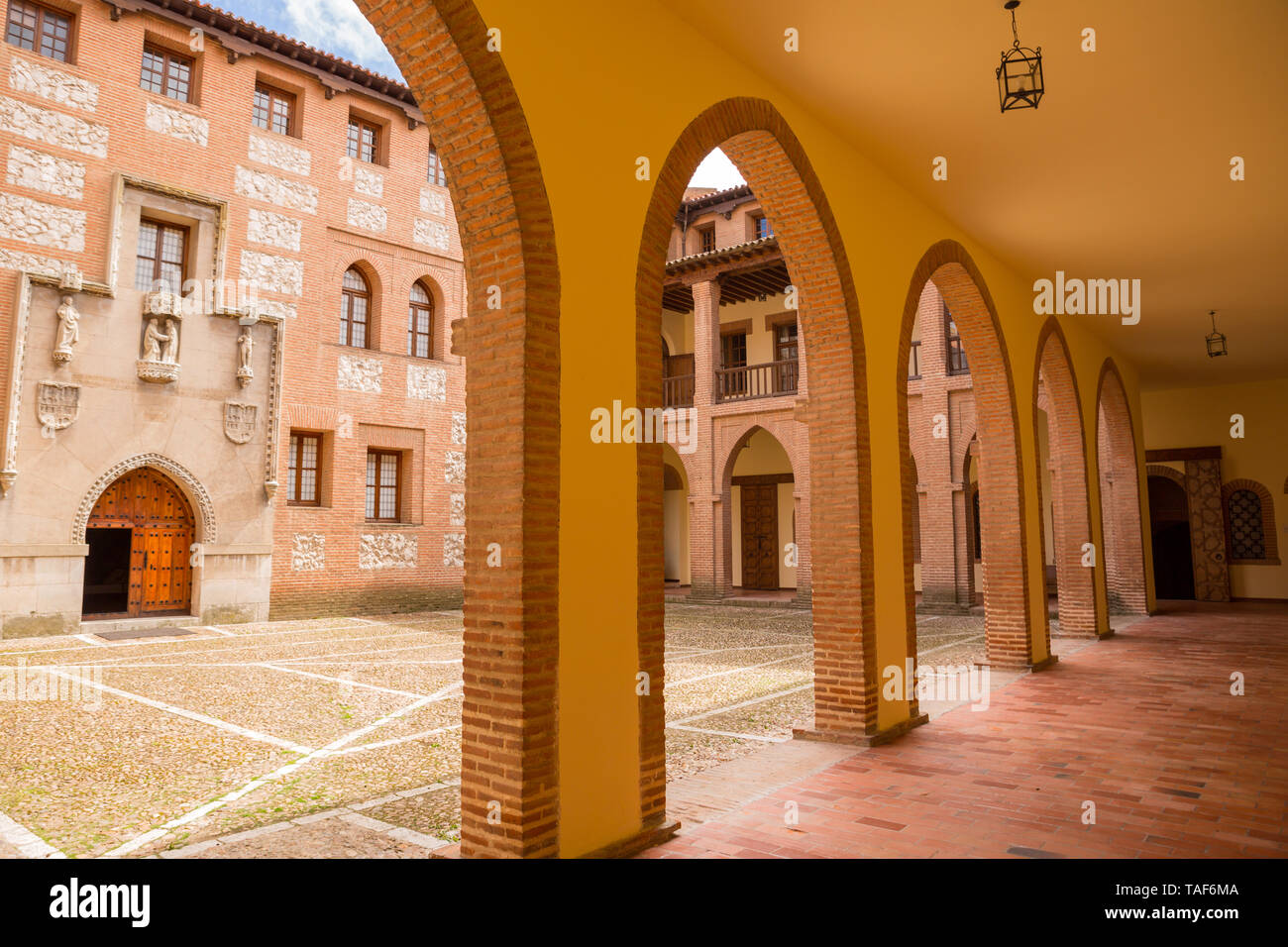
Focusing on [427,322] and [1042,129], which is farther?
[427,322]

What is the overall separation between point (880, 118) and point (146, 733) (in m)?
7.09

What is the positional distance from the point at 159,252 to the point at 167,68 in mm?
3250

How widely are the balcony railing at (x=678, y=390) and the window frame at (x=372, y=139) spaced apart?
27.9 ft

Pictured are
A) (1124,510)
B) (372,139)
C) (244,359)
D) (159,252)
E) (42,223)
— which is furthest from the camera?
(372,139)

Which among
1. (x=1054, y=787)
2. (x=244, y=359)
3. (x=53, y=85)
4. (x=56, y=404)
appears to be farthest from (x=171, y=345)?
(x=1054, y=787)

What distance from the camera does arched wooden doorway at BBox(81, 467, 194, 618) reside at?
13367 mm

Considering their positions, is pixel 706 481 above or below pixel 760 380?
below

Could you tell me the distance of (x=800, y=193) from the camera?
5.51 meters

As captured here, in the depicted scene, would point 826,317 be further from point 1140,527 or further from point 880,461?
point 1140,527

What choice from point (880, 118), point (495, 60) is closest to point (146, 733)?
point (495, 60)

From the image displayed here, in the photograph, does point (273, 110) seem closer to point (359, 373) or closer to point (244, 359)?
point (244, 359)

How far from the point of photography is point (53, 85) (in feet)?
41.2

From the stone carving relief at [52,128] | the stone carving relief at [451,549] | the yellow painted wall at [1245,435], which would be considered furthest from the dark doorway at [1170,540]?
the stone carving relief at [52,128]
